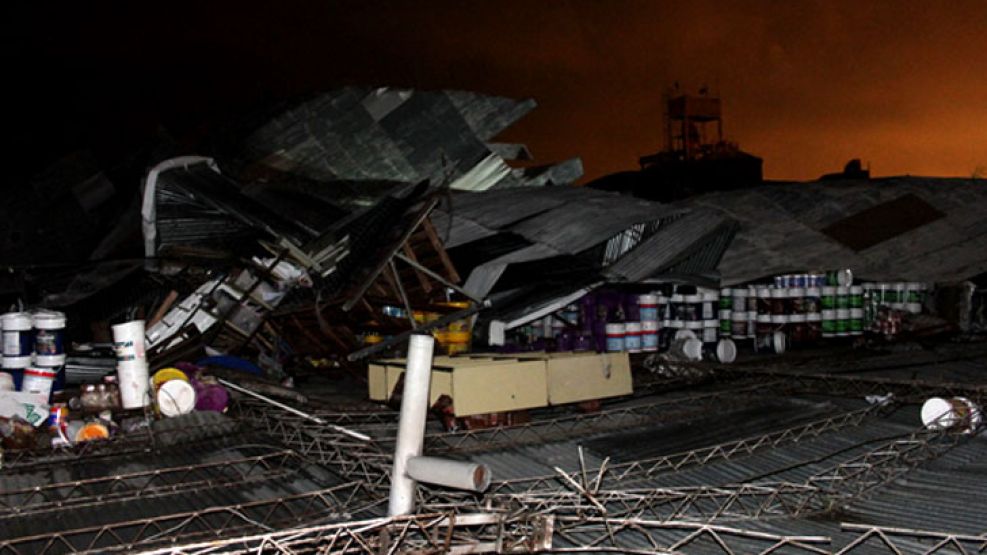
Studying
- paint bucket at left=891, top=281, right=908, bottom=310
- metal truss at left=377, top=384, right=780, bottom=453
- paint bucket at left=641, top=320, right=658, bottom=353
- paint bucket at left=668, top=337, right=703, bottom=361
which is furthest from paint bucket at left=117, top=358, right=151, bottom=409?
paint bucket at left=891, top=281, right=908, bottom=310

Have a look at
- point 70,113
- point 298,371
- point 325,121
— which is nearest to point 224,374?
point 298,371

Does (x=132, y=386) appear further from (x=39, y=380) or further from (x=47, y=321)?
(x=47, y=321)

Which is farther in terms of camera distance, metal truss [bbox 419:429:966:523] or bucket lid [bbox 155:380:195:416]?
bucket lid [bbox 155:380:195:416]

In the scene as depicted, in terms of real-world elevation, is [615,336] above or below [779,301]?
below

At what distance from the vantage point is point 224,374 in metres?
8.57

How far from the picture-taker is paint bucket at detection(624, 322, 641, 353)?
1024 centimetres

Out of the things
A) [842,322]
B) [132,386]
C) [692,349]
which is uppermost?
[132,386]

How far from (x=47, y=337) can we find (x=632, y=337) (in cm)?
644

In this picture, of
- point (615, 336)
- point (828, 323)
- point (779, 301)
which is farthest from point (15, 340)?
point (828, 323)

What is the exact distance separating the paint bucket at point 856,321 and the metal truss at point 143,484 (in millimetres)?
8880

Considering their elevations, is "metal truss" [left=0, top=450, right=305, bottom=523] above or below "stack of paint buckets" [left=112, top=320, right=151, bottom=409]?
below

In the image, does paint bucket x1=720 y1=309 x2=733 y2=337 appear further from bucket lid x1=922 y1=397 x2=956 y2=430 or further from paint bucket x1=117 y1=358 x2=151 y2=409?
paint bucket x1=117 y1=358 x2=151 y2=409

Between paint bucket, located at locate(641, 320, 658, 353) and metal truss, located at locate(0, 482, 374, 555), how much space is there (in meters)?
6.08

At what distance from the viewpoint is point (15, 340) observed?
7477mm
